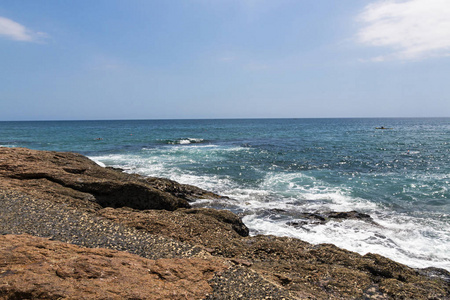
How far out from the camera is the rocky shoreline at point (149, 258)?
11.4ft

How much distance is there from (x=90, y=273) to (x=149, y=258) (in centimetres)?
108

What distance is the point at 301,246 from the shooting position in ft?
21.0

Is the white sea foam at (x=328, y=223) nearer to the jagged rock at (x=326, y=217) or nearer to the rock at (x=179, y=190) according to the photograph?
the jagged rock at (x=326, y=217)

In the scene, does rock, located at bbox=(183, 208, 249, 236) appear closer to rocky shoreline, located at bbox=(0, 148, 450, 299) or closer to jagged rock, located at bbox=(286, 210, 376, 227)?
rocky shoreline, located at bbox=(0, 148, 450, 299)

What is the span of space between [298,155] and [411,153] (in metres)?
12.1

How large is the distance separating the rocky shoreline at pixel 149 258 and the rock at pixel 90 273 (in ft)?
0.04

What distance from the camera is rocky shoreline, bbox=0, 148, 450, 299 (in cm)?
346

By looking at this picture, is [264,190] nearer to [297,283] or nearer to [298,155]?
[297,283]

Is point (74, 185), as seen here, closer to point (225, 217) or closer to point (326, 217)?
point (225, 217)

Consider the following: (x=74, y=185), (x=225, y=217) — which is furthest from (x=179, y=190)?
(x=225, y=217)

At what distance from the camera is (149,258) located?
4.45 m

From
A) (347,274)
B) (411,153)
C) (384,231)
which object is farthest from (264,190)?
(411,153)

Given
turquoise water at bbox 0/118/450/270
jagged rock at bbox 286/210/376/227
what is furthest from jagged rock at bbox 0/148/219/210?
jagged rock at bbox 286/210/376/227

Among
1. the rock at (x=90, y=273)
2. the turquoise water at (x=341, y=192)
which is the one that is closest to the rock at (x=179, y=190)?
the turquoise water at (x=341, y=192)
